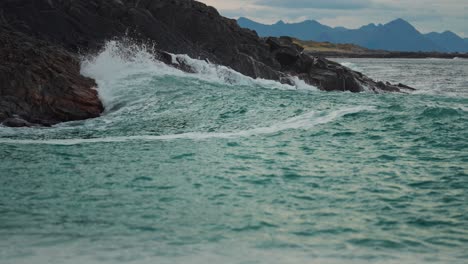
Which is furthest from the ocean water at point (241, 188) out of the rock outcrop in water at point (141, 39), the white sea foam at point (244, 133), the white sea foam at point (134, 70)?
the white sea foam at point (134, 70)

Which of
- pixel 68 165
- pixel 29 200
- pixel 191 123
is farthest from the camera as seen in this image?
pixel 191 123

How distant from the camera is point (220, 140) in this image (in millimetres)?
18453

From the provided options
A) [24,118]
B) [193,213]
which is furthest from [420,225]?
[24,118]

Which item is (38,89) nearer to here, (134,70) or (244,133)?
(244,133)

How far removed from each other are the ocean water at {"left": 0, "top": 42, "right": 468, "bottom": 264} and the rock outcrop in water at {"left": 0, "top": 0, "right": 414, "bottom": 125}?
375 centimetres

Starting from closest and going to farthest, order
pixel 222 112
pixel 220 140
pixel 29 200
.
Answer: pixel 29 200, pixel 220 140, pixel 222 112

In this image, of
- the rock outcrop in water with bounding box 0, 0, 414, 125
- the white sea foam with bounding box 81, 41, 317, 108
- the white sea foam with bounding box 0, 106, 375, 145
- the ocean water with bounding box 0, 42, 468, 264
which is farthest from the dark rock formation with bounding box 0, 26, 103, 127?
the white sea foam with bounding box 0, 106, 375, 145

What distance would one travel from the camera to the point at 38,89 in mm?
23625

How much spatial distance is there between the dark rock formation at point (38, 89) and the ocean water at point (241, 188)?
1478 mm

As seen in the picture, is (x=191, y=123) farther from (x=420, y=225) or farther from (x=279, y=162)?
(x=420, y=225)

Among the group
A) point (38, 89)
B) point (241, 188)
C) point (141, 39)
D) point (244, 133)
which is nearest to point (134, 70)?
point (141, 39)

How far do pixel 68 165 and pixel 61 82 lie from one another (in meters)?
11.1

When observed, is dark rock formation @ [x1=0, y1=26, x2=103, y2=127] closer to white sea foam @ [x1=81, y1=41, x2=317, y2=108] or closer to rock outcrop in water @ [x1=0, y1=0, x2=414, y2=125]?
rock outcrop in water @ [x1=0, y1=0, x2=414, y2=125]

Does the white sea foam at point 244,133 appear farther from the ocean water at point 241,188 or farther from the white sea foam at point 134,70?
the white sea foam at point 134,70
